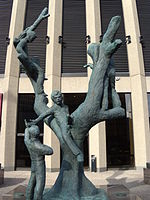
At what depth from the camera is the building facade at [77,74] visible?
15.6 m

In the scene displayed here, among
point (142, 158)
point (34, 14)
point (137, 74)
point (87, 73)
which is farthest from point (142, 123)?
point (34, 14)

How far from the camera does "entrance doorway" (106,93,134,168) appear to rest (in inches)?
658

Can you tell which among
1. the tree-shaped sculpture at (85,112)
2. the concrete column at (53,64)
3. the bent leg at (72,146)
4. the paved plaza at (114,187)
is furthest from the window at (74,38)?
the bent leg at (72,146)

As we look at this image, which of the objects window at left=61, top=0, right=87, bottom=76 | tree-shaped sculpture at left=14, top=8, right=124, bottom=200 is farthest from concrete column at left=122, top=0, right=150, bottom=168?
tree-shaped sculpture at left=14, top=8, right=124, bottom=200

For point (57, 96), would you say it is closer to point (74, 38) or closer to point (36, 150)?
point (36, 150)

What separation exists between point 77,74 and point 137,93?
4624 millimetres

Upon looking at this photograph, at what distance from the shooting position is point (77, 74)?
56.0 feet

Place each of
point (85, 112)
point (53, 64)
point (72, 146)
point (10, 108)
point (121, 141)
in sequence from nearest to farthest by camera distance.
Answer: point (72, 146)
point (85, 112)
point (10, 108)
point (53, 64)
point (121, 141)

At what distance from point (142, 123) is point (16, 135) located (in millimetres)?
8986

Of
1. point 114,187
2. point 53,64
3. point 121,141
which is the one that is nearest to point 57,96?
point 114,187

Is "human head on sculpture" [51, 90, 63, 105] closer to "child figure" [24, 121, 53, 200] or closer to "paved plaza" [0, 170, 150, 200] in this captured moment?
"child figure" [24, 121, 53, 200]

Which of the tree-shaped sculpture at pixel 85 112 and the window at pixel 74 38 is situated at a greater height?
the window at pixel 74 38

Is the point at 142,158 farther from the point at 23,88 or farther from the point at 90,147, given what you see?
the point at 23,88

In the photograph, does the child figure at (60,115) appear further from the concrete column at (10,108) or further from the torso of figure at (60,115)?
the concrete column at (10,108)
